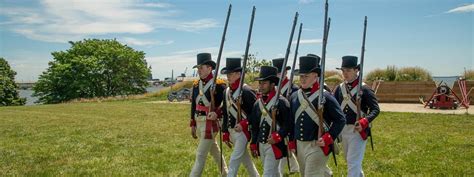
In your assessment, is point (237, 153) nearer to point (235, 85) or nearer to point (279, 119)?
point (279, 119)

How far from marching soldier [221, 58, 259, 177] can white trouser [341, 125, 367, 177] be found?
138 centimetres

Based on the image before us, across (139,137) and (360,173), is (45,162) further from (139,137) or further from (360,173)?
(360,173)

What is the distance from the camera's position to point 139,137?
45.6ft

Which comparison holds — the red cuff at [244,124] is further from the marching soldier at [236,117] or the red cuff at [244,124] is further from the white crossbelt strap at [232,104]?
the white crossbelt strap at [232,104]

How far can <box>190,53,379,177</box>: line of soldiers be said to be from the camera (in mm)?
5340

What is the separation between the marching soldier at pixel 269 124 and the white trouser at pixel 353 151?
1.07m

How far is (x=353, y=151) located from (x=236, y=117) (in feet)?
5.59

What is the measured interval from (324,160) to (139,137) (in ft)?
31.0

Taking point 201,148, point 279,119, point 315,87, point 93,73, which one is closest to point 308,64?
point 315,87

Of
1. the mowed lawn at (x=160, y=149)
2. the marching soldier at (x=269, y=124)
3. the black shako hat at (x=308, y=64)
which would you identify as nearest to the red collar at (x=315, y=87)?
the black shako hat at (x=308, y=64)

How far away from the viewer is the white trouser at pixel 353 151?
20.5 feet

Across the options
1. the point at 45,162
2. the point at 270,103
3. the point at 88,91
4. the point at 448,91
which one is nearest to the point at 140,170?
the point at 45,162

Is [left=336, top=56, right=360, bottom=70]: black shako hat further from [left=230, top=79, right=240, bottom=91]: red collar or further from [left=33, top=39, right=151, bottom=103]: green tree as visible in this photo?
[left=33, top=39, right=151, bottom=103]: green tree

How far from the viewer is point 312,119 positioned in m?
5.32
